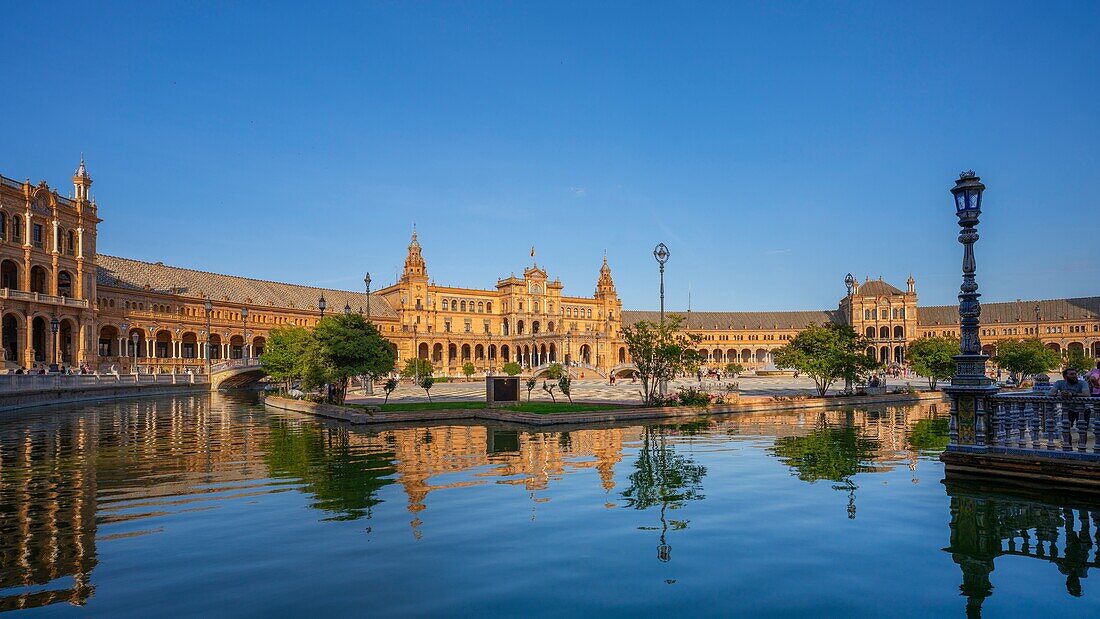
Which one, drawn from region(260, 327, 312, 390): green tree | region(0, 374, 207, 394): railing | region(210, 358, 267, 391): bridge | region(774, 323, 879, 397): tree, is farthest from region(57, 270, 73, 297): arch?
region(774, 323, 879, 397): tree

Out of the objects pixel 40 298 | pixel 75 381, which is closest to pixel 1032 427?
pixel 75 381

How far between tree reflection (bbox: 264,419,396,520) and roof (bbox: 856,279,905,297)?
12625 cm

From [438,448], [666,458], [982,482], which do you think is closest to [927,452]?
[982,482]

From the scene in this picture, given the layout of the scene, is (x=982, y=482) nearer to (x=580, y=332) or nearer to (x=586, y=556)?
(x=586, y=556)

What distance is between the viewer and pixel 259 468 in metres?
15.9

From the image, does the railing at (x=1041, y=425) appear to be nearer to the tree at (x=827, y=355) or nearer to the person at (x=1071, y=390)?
→ the person at (x=1071, y=390)

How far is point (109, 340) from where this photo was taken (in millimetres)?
73812

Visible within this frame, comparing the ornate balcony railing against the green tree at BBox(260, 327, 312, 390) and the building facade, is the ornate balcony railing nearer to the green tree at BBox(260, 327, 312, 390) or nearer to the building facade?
the green tree at BBox(260, 327, 312, 390)

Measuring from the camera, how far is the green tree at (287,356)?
38441 millimetres

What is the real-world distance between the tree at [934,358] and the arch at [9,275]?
66249mm

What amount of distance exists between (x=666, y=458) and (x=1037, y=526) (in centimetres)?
822

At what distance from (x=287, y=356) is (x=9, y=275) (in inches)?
1134

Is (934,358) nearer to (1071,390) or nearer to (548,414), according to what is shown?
(548,414)

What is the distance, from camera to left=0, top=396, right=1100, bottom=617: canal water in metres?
7.03
